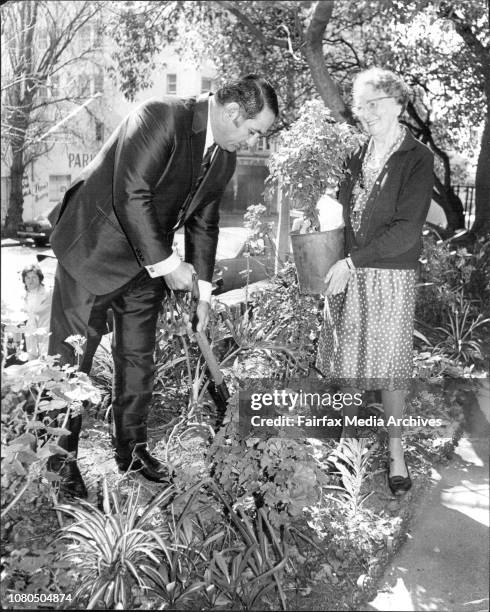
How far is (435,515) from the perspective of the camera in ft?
10.4

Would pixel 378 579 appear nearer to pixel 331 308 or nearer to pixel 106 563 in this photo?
pixel 106 563

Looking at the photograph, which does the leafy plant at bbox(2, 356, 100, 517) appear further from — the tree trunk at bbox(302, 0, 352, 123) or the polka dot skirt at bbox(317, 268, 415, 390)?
the tree trunk at bbox(302, 0, 352, 123)

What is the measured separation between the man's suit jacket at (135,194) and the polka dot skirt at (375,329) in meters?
0.81

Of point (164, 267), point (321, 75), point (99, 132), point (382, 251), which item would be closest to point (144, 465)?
point (164, 267)

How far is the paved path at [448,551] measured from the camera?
2549mm

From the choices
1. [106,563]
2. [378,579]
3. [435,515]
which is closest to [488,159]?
[435,515]

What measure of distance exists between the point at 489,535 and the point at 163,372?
1.91 metres

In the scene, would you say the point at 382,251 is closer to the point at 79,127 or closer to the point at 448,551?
the point at 448,551

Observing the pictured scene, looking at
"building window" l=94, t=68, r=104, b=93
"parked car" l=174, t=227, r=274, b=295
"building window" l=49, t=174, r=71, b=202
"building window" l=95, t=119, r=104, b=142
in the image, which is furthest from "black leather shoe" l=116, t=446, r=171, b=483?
"building window" l=49, t=174, r=71, b=202

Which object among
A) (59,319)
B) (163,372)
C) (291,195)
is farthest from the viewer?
(163,372)

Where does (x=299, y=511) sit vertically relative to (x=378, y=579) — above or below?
above

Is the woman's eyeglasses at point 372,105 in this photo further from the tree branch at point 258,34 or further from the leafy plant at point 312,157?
the tree branch at point 258,34

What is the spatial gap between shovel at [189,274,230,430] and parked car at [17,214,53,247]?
1545 centimetres

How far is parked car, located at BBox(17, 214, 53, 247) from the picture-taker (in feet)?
59.4
